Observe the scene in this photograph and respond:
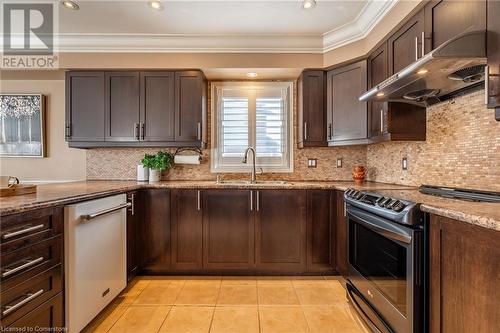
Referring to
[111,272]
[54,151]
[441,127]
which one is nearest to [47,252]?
[111,272]

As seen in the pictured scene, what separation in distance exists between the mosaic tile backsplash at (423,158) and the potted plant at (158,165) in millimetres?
265

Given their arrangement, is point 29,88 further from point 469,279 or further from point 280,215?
point 469,279

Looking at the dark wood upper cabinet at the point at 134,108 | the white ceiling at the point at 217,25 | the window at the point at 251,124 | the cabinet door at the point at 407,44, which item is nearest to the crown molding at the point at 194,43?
the white ceiling at the point at 217,25

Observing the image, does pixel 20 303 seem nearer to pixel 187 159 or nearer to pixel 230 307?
pixel 230 307

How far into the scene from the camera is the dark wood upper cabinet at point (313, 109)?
3.10 metres

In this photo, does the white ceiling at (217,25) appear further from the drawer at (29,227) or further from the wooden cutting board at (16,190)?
the drawer at (29,227)

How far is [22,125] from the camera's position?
335 cm

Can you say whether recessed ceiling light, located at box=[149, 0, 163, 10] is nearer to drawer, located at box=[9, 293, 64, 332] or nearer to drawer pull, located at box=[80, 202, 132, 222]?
drawer pull, located at box=[80, 202, 132, 222]

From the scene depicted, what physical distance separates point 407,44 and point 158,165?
2703 millimetres

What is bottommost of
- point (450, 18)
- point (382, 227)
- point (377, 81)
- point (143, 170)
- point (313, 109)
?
point (382, 227)

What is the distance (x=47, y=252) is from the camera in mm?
1499

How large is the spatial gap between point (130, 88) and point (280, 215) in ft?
7.36

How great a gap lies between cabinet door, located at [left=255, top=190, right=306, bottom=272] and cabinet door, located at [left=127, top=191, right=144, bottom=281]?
121 centimetres

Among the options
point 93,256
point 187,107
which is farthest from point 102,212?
point 187,107
